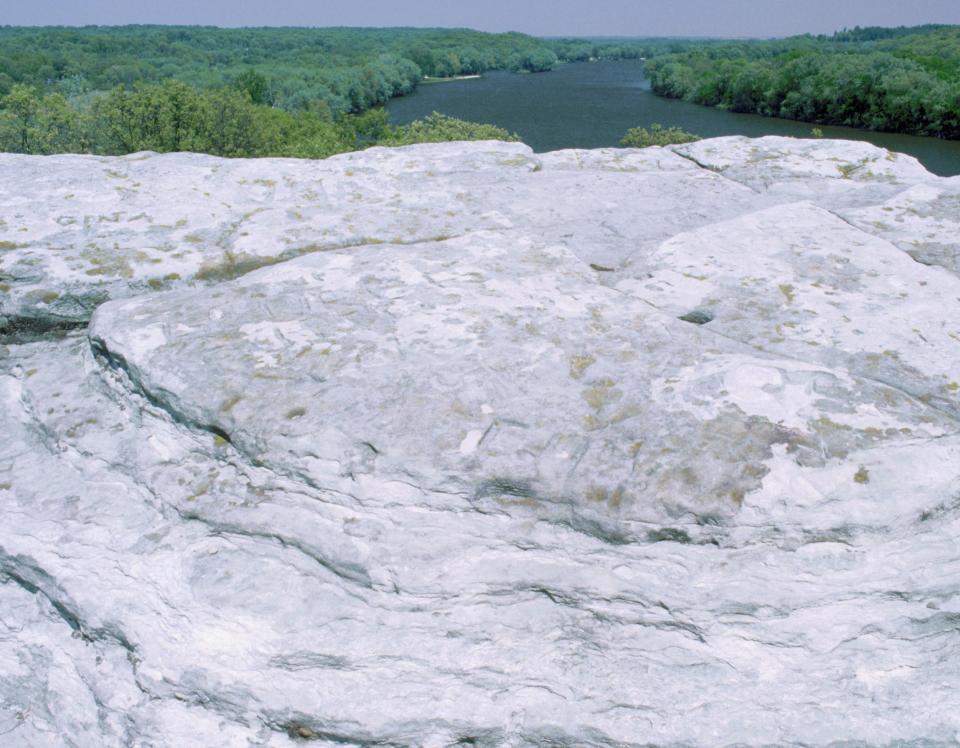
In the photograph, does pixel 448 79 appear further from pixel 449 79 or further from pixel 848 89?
pixel 848 89

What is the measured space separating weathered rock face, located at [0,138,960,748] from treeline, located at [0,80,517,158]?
61.1 ft

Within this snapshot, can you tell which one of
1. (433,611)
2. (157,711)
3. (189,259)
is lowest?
(157,711)

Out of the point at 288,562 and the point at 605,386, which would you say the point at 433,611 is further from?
the point at 605,386

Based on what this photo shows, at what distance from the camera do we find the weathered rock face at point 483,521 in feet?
8.35

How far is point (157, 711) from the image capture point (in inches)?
102

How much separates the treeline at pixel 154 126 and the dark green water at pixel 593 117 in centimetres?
1555

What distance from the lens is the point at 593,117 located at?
192 ft

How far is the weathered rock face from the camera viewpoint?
2545mm

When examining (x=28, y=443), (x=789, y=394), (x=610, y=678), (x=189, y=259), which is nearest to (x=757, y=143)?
(x=789, y=394)

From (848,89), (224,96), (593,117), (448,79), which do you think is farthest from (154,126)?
(448,79)

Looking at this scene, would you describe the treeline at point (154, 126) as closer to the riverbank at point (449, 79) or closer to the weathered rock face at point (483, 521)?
the weathered rock face at point (483, 521)

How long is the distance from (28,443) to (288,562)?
148cm

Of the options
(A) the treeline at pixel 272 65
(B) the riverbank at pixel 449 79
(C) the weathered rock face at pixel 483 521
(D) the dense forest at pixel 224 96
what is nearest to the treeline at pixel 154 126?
(D) the dense forest at pixel 224 96

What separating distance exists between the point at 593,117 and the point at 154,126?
1618 inches
